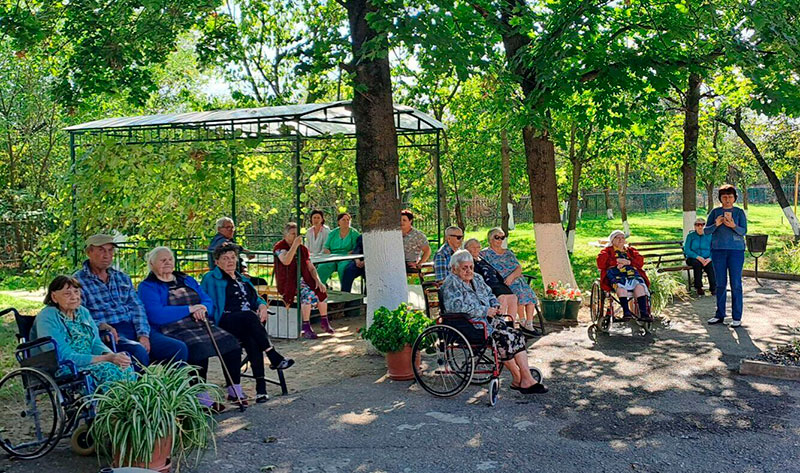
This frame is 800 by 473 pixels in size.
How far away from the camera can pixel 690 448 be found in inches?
197

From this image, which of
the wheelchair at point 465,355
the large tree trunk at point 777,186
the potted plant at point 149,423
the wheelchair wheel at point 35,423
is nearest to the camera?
the potted plant at point 149,423

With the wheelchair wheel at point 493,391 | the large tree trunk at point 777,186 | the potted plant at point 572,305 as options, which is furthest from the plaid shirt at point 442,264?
the large tree trunk at point 777,186

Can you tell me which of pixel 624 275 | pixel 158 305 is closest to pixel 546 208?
pixel 624 275

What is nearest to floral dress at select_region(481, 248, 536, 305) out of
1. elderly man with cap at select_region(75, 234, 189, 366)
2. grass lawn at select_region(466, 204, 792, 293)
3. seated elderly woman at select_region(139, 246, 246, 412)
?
Answer: seated elderly woman at select_region(139, 246, 246, 412)

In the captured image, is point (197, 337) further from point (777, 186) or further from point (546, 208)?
point (777, 186)

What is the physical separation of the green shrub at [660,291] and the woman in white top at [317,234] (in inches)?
175

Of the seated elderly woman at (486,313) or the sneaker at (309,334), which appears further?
the sneaker at (309,334)

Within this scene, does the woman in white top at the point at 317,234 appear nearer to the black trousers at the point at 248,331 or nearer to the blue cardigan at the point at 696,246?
the black trousers at the point at 248,331

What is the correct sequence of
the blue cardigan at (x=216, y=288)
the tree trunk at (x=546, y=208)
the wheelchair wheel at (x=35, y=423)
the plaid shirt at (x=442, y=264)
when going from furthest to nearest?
the tree trunk at (x=546, y=208)
the plaid shirt at (x=442, y=264)
the blue cardigan at (x=216, y=288)
the wheelchair wheel at (x=35, y=423)

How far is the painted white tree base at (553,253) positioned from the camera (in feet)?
35.2

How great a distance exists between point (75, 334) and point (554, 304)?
5.83 metres

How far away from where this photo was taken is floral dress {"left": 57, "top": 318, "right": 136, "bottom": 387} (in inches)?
197

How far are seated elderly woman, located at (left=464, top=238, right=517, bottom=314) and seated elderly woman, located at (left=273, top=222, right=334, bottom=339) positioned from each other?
2.08 metres

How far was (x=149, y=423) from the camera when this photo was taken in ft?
14.3
